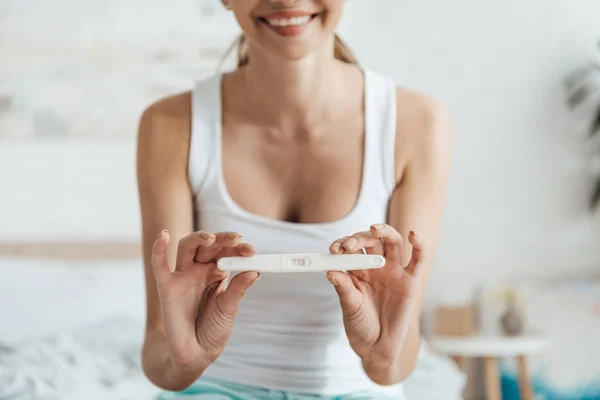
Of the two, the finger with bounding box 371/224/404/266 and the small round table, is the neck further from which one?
the small round table

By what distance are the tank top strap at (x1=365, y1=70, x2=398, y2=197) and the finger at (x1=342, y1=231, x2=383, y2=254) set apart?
251mm

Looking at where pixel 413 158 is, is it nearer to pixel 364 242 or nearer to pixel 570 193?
pixel 364 242

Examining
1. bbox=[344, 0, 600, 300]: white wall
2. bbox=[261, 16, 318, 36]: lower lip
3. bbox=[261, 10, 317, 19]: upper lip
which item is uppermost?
bbox=[261, 10, 317, 19]: upper lip

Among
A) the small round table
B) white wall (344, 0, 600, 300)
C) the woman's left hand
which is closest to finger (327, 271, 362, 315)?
the woman's left hand

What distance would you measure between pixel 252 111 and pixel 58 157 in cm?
174

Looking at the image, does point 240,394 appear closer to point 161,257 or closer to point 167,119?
point 161,257

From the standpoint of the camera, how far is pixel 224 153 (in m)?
1.16

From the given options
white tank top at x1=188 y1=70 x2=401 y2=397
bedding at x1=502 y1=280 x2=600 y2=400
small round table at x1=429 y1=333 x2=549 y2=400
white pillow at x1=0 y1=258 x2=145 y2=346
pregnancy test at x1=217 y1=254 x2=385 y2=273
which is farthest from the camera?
bedding at x1=502 y1=280 x2=600 y2=400

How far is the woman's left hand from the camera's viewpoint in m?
0.85

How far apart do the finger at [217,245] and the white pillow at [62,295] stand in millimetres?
1479

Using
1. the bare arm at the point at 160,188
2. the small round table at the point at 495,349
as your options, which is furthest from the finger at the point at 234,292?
the small round table at the point at 495,349

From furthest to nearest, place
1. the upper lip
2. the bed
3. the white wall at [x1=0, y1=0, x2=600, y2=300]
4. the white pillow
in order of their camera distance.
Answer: the white wall at [x1=0, y1=0, x2=600, y2=300] < the white pillow < the bed < the upper lip

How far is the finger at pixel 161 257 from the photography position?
819 mm

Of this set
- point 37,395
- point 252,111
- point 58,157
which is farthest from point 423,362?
point 58,157
